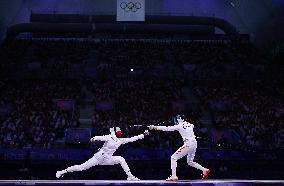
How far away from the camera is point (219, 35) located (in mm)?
41750

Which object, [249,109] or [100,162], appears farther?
[249,109]

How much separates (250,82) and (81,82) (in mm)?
14876

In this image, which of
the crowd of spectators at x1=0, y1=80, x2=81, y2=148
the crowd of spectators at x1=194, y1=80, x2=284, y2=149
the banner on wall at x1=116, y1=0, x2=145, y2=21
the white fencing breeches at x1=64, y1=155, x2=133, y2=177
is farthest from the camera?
the banner on wall at x1=116, y1=0, x2=145, y2=21

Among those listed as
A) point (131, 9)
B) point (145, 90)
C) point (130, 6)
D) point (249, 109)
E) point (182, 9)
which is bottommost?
point (249, 109)

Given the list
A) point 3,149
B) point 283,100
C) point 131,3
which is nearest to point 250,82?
point 283,100

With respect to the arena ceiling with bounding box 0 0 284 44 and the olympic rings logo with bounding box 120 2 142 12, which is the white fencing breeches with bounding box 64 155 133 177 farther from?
the arena ceiling with bounding box 0 0 284 44

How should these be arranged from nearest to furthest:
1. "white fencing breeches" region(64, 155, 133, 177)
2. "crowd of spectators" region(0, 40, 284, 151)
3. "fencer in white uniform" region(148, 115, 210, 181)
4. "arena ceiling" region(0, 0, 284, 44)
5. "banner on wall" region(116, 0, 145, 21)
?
"white fencing breeches" region(64, 155, 133, 177)
"fencer in white uniform" region(148, 115, 210, 181)
"crowd of spectators" region(0, 40, 284, 151)
"banner on wall" region(116, 0, 145, 21)
"arena ceiling" region(0, 0, 284, 44)

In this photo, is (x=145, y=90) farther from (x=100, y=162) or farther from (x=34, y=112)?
(x=100, y=162)

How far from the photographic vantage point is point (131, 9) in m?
30.9

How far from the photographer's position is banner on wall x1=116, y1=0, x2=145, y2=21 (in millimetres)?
30781

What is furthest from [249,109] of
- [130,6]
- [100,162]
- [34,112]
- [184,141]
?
[100,162]

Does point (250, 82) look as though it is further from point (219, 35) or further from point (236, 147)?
point (236, 147)

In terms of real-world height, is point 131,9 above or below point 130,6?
below

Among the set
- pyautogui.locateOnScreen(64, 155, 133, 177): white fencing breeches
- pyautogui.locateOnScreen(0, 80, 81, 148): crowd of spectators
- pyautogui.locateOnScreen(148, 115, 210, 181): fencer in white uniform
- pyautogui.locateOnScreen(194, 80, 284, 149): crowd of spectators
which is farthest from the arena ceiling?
pyautogui.locateOnScreen(64, 155, 133, 177): white fencing breeches
